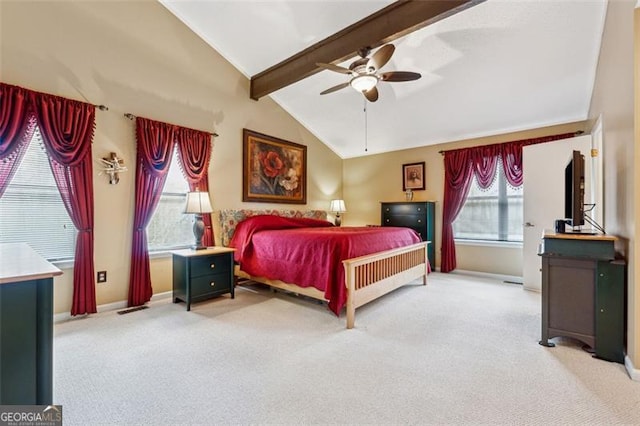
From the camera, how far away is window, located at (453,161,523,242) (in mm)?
4645

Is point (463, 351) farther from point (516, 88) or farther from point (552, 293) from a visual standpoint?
point (516, 88)

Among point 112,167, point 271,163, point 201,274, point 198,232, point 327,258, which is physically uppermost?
point 271,163

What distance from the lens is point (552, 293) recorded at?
238 centimetres

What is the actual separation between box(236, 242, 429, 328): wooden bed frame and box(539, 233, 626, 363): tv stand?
1474 millimetres

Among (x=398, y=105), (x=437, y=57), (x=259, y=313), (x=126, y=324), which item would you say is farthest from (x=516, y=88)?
(x=126, y=324)

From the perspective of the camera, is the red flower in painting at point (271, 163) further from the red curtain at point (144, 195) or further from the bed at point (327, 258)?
the red curtain at point (144, 195)

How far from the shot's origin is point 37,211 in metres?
2.87

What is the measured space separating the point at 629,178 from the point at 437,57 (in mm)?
2441

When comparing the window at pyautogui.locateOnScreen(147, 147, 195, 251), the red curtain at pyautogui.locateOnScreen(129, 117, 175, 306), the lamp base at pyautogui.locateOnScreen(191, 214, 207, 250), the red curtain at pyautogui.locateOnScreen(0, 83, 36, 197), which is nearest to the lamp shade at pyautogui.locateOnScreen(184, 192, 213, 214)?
the lamp base at pyautogui.locateOnScreen(191, 214, 207, 250)

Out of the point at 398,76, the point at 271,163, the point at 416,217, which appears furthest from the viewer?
the point at 416,217

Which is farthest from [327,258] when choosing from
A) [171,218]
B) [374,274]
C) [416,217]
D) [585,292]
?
[416,217]

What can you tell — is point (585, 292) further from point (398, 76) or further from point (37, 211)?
point (37, 211)

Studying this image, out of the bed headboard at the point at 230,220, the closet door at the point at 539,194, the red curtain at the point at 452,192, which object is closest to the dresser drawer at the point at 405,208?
the red curtain at the point at 452,192

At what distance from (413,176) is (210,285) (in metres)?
4.09
